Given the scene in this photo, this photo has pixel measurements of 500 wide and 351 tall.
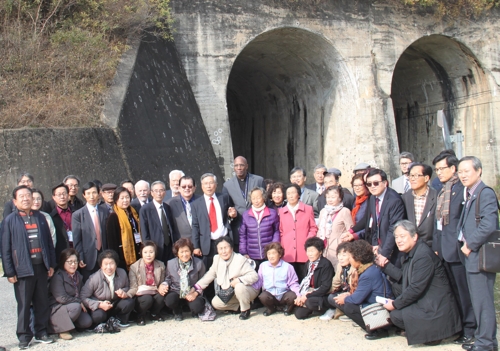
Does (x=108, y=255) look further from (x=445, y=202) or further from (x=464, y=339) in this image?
(x=464, y=339)

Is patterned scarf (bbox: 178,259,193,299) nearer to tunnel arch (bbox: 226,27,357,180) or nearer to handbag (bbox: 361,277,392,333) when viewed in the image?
handbag (bbox: 361,277,392,333)

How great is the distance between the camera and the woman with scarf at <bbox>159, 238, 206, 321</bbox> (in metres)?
6.22

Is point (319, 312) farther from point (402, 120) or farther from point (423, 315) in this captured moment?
point (402, 120)

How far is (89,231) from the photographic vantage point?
6203 mm

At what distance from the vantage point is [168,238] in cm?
669

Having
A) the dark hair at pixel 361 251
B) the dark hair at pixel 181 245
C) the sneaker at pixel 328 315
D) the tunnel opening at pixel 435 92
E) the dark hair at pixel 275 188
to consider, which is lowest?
the sneaker at pixel 328 315

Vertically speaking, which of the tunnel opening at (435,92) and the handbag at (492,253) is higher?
the tunnel opening at (435,92)

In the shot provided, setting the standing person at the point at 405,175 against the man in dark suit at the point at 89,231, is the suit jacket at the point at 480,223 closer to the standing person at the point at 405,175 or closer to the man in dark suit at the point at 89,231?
the standing person at the point at 405,175

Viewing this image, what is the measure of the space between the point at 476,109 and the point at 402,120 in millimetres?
3294

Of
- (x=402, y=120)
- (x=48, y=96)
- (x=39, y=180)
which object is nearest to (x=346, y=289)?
(x=39, y=180)

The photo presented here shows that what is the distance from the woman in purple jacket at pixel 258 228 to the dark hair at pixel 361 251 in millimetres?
1332

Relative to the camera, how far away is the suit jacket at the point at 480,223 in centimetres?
475

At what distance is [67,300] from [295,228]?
2814 millimetres

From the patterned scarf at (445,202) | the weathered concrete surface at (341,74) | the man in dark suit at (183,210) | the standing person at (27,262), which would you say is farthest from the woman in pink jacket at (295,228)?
the weathered concrete surface at (341,74)
